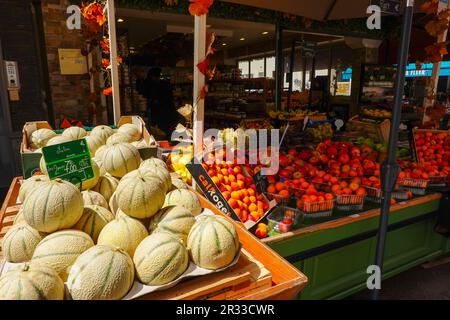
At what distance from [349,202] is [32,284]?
8.31 ft

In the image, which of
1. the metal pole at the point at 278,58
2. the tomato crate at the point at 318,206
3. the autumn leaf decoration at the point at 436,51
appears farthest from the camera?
the metal pole at the point at 278,58

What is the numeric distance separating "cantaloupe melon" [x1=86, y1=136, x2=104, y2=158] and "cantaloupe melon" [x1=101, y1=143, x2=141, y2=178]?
0.39 metres

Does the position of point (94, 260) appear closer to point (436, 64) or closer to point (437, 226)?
point (437, 226)

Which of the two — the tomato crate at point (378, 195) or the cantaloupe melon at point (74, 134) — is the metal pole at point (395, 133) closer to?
the tomato crate at point (378, 195)

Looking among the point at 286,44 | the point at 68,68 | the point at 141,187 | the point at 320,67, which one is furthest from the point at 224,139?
the point at 320,67

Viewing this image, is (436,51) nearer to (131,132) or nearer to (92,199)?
(131,132)

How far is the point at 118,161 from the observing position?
5.76ft

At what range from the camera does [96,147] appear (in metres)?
2.19

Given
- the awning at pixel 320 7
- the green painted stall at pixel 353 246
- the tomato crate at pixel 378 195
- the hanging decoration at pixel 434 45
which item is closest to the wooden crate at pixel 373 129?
the hanging decoration at pixel 434 45

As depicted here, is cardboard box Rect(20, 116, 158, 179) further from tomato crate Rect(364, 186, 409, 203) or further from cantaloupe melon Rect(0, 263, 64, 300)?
tomato crate Rect(364, 186, 409, 203)

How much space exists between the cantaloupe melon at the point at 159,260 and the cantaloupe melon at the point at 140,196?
200 mm

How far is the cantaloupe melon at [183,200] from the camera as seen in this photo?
1465 millimetres

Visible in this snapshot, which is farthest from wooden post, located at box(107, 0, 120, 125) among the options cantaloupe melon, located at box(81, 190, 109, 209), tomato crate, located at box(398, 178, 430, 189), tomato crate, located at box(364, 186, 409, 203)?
tomato crate, located at box(398, 178, 430, 189)

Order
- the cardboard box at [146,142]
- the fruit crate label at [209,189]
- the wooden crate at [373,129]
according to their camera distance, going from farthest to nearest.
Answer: the wooden crate at [373,129] → the cardboard box at [146,142] → the fruit crate label at [209,189]
